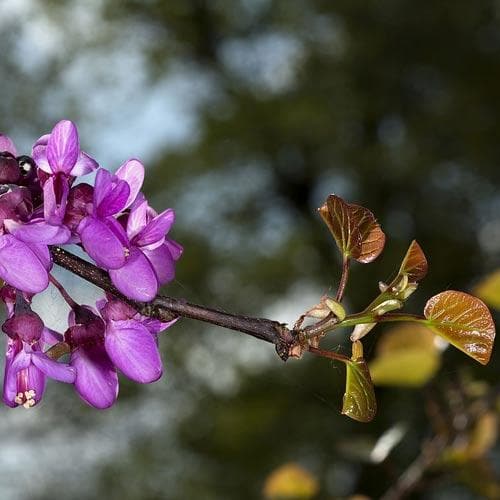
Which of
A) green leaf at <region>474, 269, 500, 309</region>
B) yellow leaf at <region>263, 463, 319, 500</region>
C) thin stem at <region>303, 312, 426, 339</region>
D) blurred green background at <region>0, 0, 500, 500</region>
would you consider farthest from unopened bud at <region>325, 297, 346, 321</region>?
blurred green background at <region>0, 0, 500, 500</region>

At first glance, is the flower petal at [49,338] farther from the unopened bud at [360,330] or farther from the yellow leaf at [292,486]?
the yellow leaf at [292,486]

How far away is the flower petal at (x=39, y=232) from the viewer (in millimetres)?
216

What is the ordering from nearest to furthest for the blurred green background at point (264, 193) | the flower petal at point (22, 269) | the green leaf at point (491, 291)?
the flower petal at point (22, 269), the green leaf at point (491, 291), the blurred green background at point (264, 193)

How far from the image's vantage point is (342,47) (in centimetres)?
331

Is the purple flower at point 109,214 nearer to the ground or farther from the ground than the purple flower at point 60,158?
nearer to the ground

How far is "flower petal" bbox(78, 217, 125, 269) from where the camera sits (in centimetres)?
22

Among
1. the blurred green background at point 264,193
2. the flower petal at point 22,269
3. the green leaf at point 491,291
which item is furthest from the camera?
the blurred green background at point 264,193

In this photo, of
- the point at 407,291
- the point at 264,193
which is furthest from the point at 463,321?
the point at 264,193

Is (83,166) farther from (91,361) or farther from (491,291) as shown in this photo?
(491,291)

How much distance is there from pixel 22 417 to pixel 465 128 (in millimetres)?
1990

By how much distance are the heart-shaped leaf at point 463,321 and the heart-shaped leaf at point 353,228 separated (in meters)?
0.02

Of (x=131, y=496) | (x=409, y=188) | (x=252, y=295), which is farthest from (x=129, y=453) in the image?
(x=409, y=188)

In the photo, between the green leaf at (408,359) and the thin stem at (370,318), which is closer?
the thin stem at (370,318)

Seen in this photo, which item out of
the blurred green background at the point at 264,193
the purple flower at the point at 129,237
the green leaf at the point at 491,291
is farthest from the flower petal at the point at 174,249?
the blurred green background at the point at 264,193
